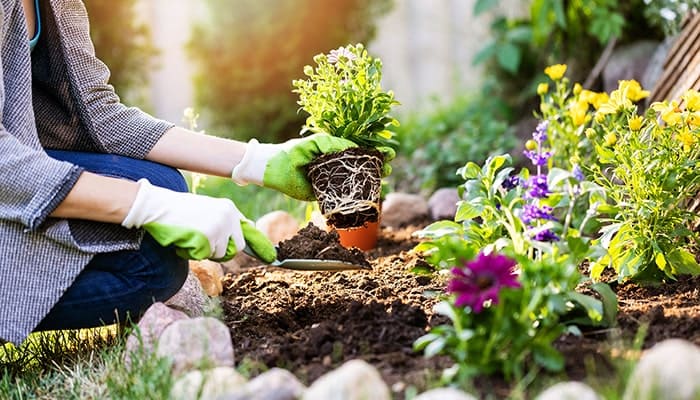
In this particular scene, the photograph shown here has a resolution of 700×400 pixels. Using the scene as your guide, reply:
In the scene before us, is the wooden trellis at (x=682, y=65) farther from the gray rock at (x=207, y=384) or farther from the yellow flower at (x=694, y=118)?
the gray rock at (x=207, y=384)

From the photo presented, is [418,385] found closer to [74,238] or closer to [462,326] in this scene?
[462,326]

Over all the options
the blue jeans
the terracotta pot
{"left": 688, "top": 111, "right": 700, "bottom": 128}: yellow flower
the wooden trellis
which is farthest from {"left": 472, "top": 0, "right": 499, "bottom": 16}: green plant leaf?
the blue jeans

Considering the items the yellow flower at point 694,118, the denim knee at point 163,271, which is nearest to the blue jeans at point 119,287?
the denim knee at point 163,271

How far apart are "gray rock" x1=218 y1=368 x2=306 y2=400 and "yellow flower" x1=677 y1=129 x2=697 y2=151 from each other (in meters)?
1.15

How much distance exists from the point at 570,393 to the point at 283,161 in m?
1.15

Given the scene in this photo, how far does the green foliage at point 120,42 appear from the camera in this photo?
5266 mm

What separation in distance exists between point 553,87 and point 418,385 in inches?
127

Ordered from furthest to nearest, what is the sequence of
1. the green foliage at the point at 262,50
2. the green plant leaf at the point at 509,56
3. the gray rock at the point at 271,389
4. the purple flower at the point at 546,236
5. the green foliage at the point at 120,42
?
the green foliage at the point at 262,50, the green foliage at the point at 120,42, the green plant leaf at the point at 509,56, the purple flower at the point at 546,236, the gray rock at the point at 271,389

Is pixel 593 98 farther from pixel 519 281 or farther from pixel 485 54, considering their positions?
pixel 485 54

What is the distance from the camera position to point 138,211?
Result: 200 centimetres

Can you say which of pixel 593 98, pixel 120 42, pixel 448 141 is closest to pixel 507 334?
pixel 593 98

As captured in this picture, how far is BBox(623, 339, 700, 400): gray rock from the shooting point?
1.43 m

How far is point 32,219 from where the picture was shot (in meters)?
1.94

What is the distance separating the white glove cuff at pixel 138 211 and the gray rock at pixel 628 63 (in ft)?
9.16
